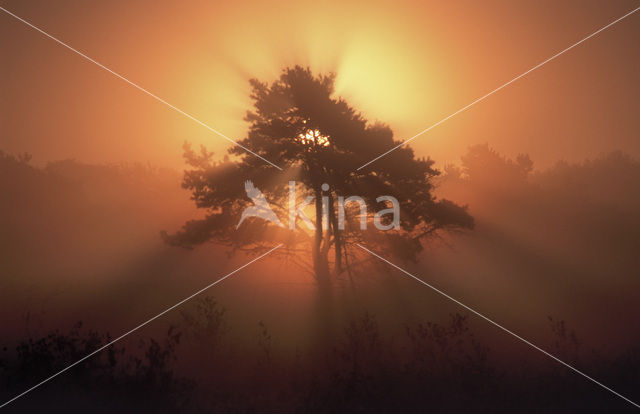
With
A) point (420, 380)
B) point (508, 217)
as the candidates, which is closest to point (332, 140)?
point (420, 380)

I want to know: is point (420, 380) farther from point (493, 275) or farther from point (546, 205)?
point (546, 205)

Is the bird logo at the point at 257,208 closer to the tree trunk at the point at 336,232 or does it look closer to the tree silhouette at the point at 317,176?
the tree silhouette at the point at 317,176

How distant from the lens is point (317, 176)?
1407cm

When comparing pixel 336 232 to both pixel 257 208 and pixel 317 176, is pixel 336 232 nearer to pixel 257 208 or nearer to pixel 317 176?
pixel 317 176

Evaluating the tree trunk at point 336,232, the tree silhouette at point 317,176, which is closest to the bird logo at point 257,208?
the tree silhouette at point 317,176

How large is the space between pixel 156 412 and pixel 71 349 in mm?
3801

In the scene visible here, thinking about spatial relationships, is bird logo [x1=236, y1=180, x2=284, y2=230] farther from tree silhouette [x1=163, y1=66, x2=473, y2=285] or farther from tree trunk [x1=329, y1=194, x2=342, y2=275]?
tree trunk [x1=329, y1=194, x2=342, y2=275]

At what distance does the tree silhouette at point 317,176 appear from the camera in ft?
45.8

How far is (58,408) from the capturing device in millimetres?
7859

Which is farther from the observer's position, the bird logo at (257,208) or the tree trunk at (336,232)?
the tree trunk at (336,232)

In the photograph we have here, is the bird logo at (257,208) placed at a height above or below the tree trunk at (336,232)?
above

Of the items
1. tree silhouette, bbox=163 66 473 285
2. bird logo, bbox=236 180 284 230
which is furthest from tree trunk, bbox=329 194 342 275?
bird logo, bbox=236 180 284 230

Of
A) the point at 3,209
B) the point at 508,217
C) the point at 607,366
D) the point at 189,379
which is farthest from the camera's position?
the point at 508,217

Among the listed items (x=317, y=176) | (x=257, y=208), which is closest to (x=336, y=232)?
(x=317, y=176)
